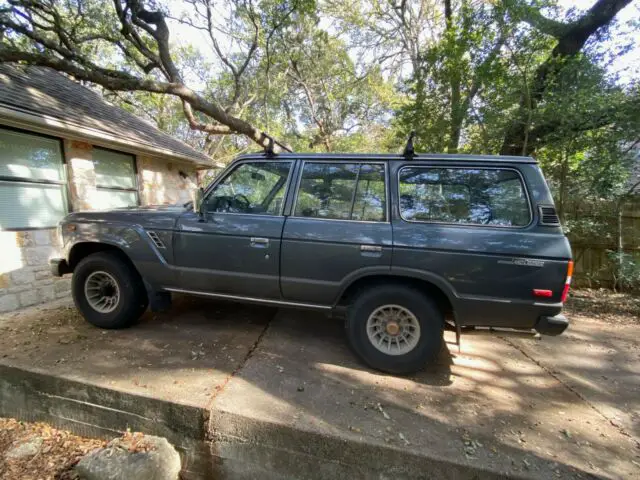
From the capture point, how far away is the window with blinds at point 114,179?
20.0 feet

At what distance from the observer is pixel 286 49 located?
9617mm

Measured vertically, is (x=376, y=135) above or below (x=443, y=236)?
above

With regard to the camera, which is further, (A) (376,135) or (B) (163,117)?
(B) (163,117)

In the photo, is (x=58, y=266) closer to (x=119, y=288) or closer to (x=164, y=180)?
(x=119, y=288)

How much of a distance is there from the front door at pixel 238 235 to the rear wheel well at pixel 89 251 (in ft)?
2.51

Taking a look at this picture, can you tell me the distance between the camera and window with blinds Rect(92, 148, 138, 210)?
6105 millimetres

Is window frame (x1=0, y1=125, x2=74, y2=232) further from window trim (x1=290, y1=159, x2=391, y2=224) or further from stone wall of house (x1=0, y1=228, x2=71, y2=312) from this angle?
window trim (x1=290, y1=159, x2=391, y2=224)

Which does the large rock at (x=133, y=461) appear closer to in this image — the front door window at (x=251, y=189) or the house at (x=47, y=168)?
the front door window at (x=251, y=189)

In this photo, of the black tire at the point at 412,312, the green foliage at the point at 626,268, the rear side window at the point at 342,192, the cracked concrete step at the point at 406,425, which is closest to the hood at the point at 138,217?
the rear side window at the point at 342,192

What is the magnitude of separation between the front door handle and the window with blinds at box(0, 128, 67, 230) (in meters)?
4.37

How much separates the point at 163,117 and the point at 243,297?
60.9ft

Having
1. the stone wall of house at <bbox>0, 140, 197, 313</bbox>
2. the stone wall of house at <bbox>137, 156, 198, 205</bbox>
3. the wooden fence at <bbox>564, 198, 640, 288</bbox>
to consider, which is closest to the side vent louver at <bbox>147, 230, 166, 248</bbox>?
the stone wall of house at <bbox>0, 140, 197, 313</bbox>

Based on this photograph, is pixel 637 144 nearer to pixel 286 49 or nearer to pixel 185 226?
pixel 185 226

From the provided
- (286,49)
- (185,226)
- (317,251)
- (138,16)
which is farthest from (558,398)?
(286,49)
